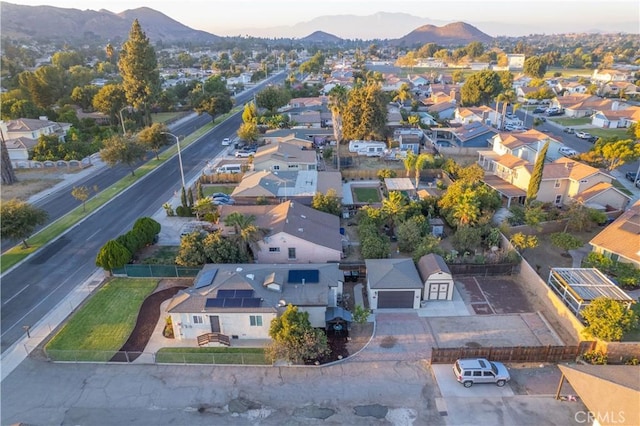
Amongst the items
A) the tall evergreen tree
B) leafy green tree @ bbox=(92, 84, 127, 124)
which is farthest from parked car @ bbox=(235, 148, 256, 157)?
the tall evergreen tree

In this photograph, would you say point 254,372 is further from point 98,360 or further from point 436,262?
point 436,262

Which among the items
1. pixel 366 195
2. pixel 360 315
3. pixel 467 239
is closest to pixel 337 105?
pixel 366 195

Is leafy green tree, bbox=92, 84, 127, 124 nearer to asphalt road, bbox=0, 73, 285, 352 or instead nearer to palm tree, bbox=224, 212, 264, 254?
asphalt road, bbox=0, 73, 285, 352

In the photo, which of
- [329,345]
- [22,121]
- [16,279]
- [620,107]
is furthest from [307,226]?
[620,107]

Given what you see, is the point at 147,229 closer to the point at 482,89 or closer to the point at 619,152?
the point at 619,152

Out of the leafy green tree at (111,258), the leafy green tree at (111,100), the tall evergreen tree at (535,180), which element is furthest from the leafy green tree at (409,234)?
the leafy green tree at (111,100)

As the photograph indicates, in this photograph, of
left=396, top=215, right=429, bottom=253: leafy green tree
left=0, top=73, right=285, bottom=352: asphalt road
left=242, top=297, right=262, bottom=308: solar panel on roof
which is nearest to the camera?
left=242, top=297, right=262, bottom=308: solar panel on roof
